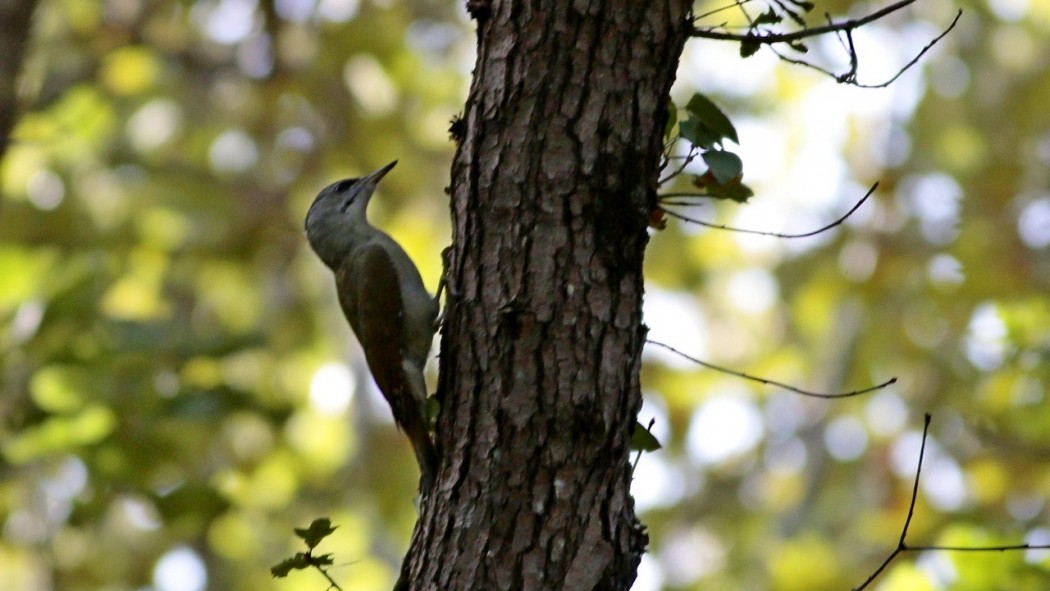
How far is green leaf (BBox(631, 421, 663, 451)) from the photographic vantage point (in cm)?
332

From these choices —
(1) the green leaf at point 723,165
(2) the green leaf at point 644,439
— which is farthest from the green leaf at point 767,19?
(2) the green leaf at point 644,439

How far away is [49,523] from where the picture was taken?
325 inches

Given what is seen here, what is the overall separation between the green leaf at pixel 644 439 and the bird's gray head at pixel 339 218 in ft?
7.75

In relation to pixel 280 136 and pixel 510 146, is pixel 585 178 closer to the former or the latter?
pixel 510 146

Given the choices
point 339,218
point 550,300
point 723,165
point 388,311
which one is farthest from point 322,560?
point 339,218

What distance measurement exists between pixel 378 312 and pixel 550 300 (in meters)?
1.94

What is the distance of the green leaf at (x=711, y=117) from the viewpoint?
331cm

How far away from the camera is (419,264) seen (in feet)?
34.5

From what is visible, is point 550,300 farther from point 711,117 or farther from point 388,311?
point 388,311

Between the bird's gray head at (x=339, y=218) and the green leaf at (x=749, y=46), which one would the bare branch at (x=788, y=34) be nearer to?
the green leaf at (x=749, y=46)

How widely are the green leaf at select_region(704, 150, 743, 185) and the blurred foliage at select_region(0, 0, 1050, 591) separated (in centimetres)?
454

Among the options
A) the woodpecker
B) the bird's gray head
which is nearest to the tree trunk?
the woodpecker

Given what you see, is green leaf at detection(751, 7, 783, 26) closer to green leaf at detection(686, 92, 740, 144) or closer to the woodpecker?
green leaf at detection(686, 92, 740, 144)

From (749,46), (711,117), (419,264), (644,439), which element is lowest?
(644,439)
